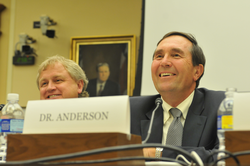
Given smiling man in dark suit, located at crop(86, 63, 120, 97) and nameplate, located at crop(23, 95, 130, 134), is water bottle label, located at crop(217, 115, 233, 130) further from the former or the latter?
A: smiling man in dark suit, located at crop(86, 63, 120, 97)

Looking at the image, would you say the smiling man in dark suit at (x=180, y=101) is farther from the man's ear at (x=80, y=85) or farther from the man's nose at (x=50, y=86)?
the man's nose at (x=50, y=86)

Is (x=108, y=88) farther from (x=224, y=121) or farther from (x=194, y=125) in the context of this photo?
(x=224, y=121)

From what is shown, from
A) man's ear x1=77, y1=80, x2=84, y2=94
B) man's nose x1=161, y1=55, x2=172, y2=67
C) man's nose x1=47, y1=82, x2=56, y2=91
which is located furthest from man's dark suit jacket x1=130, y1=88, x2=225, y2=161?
man's nose x1=47, y1=82, x2=56, y2=91

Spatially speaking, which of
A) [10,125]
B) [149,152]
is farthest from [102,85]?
[10,125]

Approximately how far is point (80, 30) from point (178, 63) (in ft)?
7.99

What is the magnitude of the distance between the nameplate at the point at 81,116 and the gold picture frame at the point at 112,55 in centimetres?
290

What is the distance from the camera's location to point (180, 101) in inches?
73.0

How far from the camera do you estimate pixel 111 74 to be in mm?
3908

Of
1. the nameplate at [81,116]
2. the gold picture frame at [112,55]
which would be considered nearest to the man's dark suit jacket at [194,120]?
the nameplate at [81,116]

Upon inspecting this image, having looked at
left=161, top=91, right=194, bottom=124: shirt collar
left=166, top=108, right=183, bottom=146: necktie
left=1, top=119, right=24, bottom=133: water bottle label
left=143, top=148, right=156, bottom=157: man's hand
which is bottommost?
left=143, top=148, right=156, bottom=157: man's hand

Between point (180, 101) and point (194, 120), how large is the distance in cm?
23

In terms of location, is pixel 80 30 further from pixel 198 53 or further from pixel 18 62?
pixel 198 53

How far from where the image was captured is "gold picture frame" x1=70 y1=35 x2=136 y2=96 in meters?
3.83

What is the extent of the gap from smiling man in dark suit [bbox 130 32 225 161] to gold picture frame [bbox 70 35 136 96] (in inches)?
74.2
